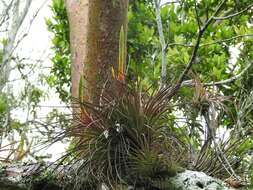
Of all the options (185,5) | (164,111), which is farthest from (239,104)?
(185,5)

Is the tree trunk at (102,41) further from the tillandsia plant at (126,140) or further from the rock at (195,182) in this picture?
the rock at (195,182)

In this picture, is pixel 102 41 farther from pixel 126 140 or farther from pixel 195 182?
pixel 195 182

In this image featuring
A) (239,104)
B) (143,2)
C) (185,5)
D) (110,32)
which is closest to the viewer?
(110,32)

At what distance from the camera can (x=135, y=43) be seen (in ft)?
13.7

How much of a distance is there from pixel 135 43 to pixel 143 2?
1.65 ft

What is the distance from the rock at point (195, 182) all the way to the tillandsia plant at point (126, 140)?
35 mm

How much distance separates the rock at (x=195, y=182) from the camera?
2.04m

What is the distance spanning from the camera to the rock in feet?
6.70

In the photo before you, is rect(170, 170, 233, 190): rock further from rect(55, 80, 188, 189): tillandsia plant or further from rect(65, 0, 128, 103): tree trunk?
rect(65, 0, 128, 103): tree trunk

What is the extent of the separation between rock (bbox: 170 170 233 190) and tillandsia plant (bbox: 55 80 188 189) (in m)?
0.03

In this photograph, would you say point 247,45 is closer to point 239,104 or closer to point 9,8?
point 239,104

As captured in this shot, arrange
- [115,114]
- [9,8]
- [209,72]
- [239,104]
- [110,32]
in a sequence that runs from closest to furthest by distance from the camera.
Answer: [115,114]
[110,32]
[239,104]
[209,72]
[9,8]

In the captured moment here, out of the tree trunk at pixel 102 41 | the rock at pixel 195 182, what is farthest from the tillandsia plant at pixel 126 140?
the tree trunk at pixel 102 41

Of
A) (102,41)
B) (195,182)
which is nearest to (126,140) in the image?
(195,182)
